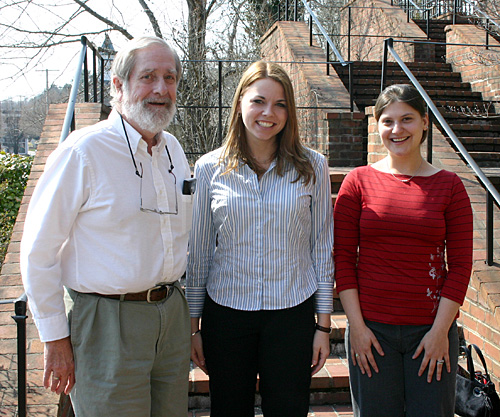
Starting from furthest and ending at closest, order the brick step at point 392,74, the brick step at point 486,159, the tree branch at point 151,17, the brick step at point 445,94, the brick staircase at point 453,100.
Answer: the tree branch at point 151,17 → the brick step at point 392,74 → the brick step at point 445,94 → the brick staircase at point 453,100 → the brick step at point 486,159

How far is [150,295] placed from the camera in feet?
6.44

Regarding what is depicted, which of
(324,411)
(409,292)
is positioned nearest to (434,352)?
(409,292)

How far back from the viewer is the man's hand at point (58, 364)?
1830 mm

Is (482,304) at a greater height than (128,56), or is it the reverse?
(128,56)

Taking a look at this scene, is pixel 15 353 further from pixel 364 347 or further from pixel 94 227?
pixel 364 347

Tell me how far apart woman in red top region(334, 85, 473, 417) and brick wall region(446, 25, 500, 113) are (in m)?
4.93

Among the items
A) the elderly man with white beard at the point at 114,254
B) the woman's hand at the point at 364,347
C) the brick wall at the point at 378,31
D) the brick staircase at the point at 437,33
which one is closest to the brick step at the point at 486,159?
the brick staircase at the point at 437,33

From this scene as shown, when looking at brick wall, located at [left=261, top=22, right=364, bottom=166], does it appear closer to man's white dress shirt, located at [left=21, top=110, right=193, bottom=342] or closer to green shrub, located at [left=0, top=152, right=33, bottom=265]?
green shrub, located at [left=0, top=152, right=33, bottom=265]

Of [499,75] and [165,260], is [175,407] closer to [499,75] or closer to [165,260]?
[165,260]

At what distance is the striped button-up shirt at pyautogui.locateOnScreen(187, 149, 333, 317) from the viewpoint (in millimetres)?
2141

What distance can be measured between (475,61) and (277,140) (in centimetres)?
591

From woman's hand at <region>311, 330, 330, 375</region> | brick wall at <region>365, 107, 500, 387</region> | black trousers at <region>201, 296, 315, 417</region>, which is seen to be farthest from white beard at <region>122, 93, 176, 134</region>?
brick wall at <region>365, 107, 500, 387</region>

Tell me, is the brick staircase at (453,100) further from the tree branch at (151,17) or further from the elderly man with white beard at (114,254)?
the elderly man with white beard at (114,254)

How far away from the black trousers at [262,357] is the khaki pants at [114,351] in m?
0.29
